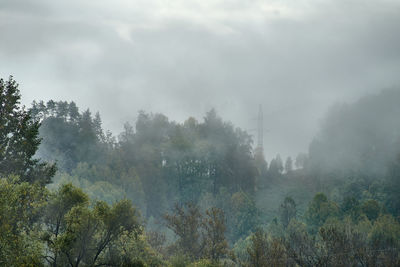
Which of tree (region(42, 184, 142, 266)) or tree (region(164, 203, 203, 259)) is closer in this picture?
tree (region(42, 184, 142, 266))

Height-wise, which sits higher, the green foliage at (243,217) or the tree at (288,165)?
the tree at (288,165)

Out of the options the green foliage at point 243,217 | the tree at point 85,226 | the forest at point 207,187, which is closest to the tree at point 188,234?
the forest at point 207,187

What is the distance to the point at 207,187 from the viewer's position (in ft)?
424

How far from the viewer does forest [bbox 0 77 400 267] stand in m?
40.7

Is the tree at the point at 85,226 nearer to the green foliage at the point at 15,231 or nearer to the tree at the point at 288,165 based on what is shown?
the green foliage at the point at 15,231

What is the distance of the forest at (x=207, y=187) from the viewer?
4069 centimetres

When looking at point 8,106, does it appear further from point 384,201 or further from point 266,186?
point 266,186

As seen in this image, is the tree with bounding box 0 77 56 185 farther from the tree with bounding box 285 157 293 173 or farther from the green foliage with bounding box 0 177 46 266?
the tree with bounding box 285 157 293 173

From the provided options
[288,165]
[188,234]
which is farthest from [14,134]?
[288,165]

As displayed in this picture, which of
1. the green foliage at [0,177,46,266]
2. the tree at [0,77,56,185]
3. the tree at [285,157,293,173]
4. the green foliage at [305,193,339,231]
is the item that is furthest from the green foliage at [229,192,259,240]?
the green foliage at [0,177,46,266]

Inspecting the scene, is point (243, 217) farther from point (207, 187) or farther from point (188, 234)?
point (188, 234)

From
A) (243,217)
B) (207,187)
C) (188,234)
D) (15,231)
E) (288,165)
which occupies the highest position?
(288,165)

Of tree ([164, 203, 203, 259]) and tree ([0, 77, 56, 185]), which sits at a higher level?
tree ([0, 77, 56, 185])

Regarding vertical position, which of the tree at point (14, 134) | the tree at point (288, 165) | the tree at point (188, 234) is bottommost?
the tree at point (188, 234)
